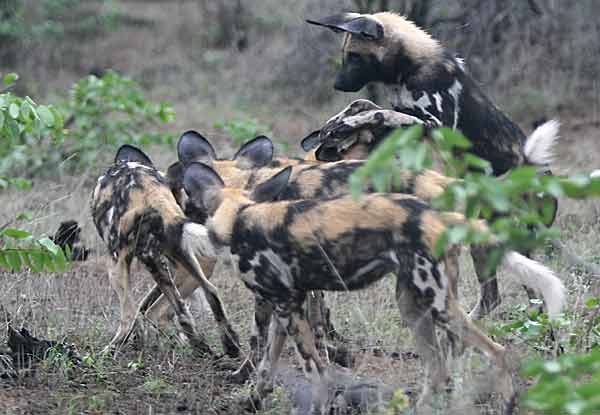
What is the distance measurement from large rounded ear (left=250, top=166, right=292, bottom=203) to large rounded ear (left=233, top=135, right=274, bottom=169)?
71 cm

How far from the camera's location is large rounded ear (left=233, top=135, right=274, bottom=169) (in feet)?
15.3

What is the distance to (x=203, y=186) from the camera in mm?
4027

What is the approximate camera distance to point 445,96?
15.6 feet

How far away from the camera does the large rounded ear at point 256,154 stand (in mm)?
4652

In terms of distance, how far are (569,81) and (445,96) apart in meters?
5.42

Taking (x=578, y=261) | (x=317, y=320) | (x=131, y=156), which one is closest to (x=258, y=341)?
(x=317, y=320)

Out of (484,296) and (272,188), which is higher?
(272,188)

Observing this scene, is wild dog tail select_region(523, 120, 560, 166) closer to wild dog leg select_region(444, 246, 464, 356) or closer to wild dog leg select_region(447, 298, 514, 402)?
wild dog leg select_region(444, 246, 464, 356)

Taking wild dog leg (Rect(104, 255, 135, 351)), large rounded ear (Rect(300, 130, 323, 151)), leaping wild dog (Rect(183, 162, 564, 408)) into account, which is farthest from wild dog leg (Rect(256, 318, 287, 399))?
large rounded ear (Rect(300, 130, 323, 151))

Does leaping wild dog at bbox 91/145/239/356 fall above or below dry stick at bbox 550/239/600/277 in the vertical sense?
below

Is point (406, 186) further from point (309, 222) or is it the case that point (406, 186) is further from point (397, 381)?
point (397, 381)

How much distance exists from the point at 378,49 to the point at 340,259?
1.74m

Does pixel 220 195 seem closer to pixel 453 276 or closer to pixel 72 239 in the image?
pixel 453 276

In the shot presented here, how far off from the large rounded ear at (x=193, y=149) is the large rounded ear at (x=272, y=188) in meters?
0.86
